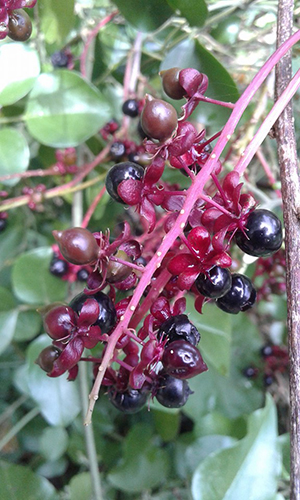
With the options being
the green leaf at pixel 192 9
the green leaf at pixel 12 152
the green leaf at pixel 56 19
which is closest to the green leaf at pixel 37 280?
the green leaf at pixel 12 152

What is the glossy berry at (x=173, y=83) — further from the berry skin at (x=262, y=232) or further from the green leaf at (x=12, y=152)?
the green leaf at (x=12, y=152)

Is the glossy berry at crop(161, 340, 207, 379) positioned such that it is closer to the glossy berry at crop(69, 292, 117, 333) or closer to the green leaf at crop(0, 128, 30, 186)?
the glossy berry at crop(69, 292, 117, 333)

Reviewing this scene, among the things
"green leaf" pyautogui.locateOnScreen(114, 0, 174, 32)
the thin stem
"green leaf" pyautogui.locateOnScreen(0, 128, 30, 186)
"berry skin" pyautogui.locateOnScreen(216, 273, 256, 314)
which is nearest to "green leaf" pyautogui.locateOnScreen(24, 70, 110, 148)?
"green leaf" pyautogui.locateOnScreen(0, 128, 30, 186)

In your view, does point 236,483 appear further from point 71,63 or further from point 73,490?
point 71,63

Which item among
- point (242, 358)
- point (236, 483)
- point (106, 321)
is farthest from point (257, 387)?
point (106, 321)

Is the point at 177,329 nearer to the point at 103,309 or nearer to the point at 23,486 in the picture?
the point at 103,309
